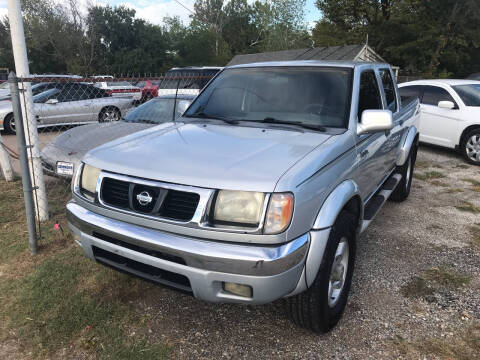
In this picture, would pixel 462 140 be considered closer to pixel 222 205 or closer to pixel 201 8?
pixel 222 205

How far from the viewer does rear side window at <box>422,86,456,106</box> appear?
8360mm

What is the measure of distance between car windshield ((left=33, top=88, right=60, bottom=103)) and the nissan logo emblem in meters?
8.56

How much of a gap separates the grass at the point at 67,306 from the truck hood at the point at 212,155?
1151 mm

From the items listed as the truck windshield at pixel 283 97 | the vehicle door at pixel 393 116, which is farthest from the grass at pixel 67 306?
the vehicle door at pixel 393 116

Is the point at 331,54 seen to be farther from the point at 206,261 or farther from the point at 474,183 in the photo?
the point at 206,261

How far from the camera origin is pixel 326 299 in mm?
2449

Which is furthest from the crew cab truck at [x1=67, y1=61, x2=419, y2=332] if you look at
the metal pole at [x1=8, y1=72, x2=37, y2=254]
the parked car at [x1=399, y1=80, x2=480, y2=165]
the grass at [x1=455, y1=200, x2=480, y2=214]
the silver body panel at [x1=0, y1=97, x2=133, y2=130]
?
the silver body panel at [x1=0, y1=97, x2=133, y2=130]

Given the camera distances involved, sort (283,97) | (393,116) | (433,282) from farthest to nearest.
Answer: (393,116) < (433,282) < (283,97)

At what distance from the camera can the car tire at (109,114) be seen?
33.0ft

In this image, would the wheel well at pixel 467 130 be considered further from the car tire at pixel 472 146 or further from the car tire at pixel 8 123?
the car tire at pixel 8 123

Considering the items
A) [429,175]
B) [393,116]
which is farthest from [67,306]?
[429,175]

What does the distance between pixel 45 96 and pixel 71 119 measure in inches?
37.4

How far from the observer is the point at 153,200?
2.26 meters

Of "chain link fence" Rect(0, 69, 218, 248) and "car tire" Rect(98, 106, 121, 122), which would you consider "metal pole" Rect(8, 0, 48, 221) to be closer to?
"chain link fence" Rect(0, 69, 218, 248)
